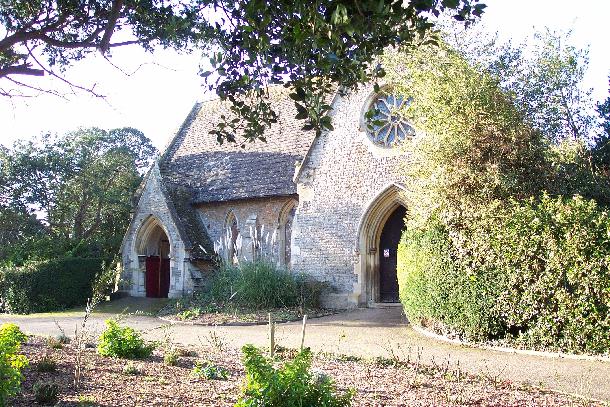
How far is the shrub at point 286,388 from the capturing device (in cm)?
455

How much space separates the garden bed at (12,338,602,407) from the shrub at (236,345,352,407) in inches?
44.9

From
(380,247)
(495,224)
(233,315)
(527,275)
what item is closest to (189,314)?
(233,315)

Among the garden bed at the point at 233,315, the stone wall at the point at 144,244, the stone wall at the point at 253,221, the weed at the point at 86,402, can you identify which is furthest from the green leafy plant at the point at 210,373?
the stone wall at the point at 144,244

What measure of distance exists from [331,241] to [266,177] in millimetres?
4162

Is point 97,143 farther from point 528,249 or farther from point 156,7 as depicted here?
point 528,249

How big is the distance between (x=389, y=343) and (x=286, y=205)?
11451 millimetres

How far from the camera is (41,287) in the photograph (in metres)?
20.7

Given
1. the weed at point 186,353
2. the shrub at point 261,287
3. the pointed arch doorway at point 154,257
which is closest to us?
the weed at point 186,353

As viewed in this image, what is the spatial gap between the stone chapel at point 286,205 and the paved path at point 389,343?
2.16 meters

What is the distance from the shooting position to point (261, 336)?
1236cm

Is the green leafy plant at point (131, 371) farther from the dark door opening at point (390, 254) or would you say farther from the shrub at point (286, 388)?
the dark door opening at point (390, 254)

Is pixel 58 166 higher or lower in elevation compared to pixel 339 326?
higher

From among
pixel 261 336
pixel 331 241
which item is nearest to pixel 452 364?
pixel 261 336

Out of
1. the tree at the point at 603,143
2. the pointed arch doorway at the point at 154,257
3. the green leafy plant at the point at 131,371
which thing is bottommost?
the green leafy plant at the point at 131,371
